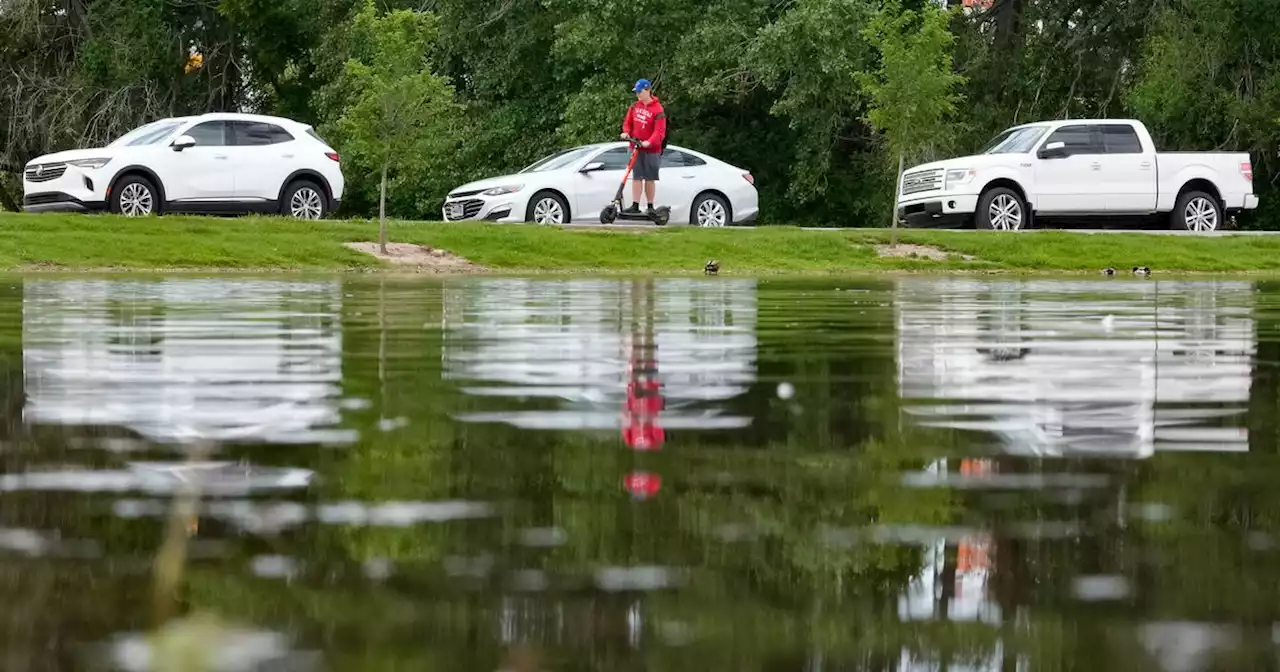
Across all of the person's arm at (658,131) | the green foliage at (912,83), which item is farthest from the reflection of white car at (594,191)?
the green foliage at (912,83)

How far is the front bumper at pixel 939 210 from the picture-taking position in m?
33.2

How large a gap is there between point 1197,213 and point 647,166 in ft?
29.8

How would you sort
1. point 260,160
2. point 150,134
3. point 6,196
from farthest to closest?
point 6,196, point 260,160, point 150,134

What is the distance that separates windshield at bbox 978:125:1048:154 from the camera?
33594 mm

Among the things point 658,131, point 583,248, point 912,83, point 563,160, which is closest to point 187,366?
point 583,248

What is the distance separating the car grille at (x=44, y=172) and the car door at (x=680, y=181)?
336 inches

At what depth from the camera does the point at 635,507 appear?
4973mm

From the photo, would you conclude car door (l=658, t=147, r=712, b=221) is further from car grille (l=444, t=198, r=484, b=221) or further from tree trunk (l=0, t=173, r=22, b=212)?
tree trunk (l=0, t=173, r=22, b=212)

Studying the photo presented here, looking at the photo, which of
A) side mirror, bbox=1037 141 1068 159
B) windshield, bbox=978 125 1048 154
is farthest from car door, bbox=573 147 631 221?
side mirror, bbox=1037 141 1068 159

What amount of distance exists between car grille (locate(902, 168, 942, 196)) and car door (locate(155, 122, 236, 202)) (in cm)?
1037

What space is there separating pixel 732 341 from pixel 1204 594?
788cm

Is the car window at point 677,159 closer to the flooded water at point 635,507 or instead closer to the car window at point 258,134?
the car window at point 258,134

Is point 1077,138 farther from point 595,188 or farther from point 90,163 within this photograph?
point 90,163

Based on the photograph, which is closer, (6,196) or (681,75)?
(681,75)
